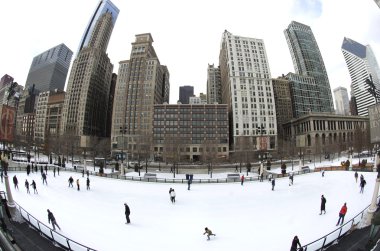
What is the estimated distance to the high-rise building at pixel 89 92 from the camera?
12462 cm

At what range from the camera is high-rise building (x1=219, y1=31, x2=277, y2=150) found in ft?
327

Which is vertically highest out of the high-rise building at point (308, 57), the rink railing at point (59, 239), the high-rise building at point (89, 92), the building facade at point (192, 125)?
the high-rise building at point (308, 57)

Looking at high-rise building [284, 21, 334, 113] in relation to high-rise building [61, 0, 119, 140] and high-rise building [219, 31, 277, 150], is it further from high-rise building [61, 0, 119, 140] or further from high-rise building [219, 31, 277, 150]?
high-rise building [61, 0, 119, 140]

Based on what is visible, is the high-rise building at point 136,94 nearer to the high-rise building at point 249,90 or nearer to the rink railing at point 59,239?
the high-rise building at point 249,90

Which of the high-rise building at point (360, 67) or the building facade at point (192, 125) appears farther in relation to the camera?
the high-rise building at point (360, 67)

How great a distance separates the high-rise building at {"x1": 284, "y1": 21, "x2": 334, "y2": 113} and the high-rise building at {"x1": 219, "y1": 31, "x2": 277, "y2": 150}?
7087cm

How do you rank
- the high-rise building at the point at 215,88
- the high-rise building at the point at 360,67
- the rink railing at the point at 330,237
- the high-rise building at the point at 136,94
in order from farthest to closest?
1. the high-rise building at the point at 215,88
2. the high-rise building at the point at 360,67
3. the high-rise building at the point at 136,94
4. the rink railing at the point at 330,237

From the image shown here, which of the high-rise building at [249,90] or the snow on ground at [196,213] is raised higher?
the high-rise building at [249,90]

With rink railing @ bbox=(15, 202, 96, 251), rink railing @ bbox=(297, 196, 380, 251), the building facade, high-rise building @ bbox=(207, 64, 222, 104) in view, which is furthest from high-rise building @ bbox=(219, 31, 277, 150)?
rink railing @ bbox=(15, 202, 96, 251)

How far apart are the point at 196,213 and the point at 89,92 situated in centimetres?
12787

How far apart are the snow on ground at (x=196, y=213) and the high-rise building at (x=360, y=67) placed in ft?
501

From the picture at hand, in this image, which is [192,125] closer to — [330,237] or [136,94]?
[136,94]

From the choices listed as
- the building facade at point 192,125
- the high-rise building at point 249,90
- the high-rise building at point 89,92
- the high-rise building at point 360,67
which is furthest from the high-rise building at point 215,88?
the high-rise building at point 360,67

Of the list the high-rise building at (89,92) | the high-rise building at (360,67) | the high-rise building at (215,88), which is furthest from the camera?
the high-rise building at (215,88)
